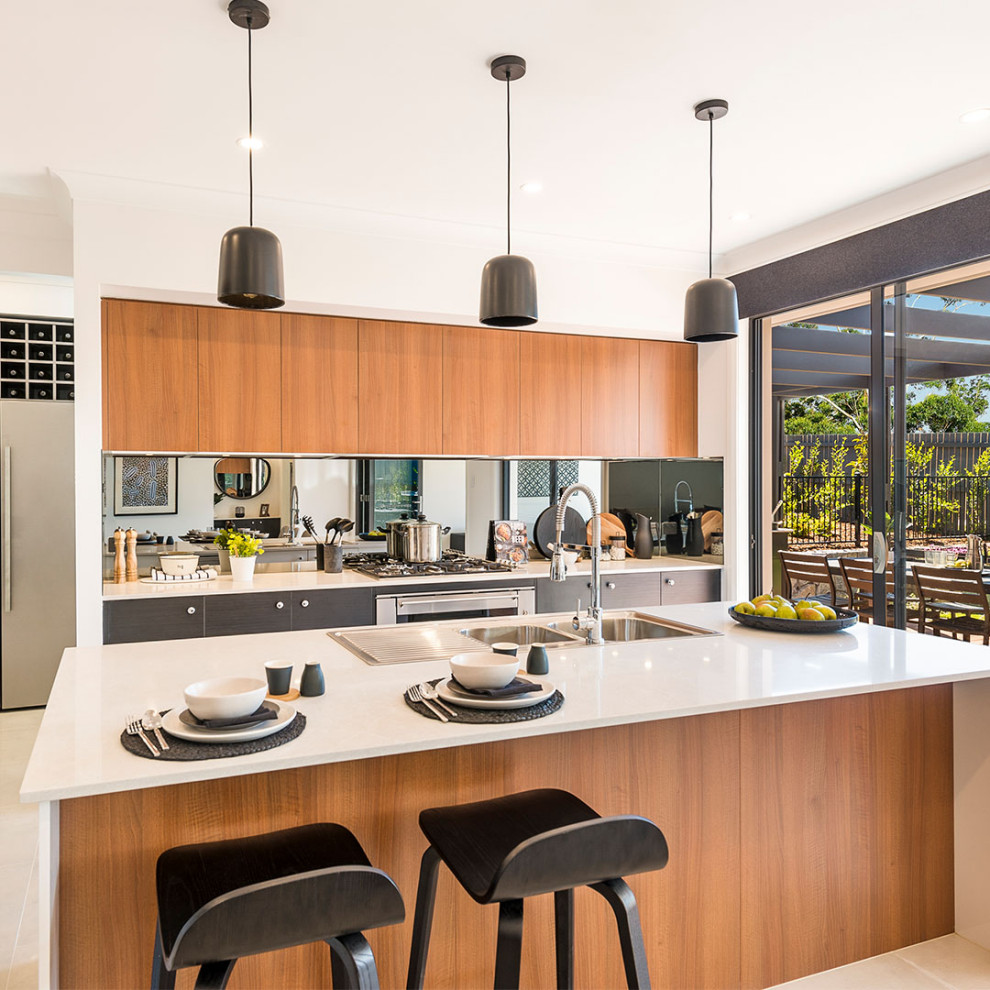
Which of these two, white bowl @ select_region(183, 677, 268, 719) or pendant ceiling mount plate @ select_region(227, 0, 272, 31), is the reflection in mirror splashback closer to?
pendant ceiling mount plate @ select_region(227, 0, 272, 31)

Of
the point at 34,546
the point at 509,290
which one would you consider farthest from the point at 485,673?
the point at 34,546

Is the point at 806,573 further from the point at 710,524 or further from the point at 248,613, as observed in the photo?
the point at 248,613

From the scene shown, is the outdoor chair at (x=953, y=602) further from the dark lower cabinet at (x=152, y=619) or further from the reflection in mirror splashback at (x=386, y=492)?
the dark lower cabinet at (x=152, y=619)

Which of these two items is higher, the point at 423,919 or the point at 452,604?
the point at 452,604

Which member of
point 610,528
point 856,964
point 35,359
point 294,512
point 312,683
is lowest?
point 856,964

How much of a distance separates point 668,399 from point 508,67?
2738mm

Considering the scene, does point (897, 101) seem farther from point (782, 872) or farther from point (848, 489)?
point (782, 872)

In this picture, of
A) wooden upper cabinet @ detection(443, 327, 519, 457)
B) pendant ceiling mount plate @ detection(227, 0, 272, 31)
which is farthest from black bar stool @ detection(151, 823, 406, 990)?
wooden upper cabinet @ detection(443, 327, 519, 457)

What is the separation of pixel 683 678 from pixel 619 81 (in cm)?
184

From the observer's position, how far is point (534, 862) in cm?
142

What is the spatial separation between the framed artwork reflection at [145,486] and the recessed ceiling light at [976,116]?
3665mm

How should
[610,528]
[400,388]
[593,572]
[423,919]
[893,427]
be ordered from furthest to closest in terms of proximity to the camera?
[610,528] < [400,388] < [893,427] < [593,572] < [423,919]

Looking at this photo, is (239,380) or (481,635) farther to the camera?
(239,380)

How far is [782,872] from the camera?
2209 mm
